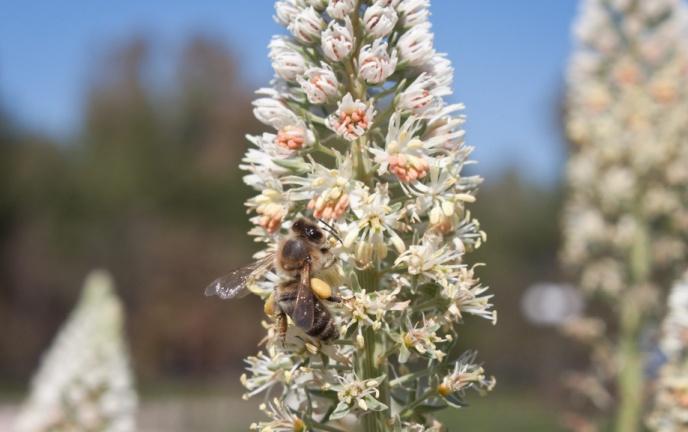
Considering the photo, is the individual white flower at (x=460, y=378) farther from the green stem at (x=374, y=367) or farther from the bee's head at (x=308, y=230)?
the bee's head at (x=308, y=230)

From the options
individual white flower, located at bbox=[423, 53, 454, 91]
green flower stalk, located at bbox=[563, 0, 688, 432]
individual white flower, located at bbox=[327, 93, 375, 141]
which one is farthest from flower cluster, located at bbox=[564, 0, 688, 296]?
individual white flower, located at bbox=[327, 93, 375, 141]

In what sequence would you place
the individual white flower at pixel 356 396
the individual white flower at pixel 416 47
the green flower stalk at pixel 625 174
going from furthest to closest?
the green flower stalk at pixel 625 174 < the individual white flower at pixel 416 47 < the individual white flower at pixel 356 396

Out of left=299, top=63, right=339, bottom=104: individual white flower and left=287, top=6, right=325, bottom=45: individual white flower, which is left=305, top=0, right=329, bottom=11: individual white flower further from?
left=299, top=63, right=339, bottom=104: individual white flower

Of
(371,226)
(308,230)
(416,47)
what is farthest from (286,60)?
(371,226)

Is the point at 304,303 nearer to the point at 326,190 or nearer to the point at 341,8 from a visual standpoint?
the point at 326,190

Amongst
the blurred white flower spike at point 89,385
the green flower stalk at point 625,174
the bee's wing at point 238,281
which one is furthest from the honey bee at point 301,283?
the green flower stalk at point 625,174

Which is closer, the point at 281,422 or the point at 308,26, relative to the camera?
the point at 281,422

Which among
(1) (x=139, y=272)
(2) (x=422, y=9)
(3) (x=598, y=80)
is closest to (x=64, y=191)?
(1) (x=139, y=272)
